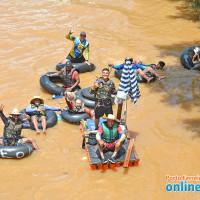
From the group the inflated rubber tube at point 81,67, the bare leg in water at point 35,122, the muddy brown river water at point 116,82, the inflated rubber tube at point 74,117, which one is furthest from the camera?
the inflated rubber tube at point 81,67

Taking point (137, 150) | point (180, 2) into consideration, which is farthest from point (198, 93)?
point (180, 2)

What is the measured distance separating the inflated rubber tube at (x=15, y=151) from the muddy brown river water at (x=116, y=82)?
18 centimetres

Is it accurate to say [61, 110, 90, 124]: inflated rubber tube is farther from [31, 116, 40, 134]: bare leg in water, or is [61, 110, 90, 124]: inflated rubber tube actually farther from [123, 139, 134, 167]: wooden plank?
[123, 139, 134, 167]: wooden plank

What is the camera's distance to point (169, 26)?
18.2 meters

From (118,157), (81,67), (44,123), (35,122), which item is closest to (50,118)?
(44,123)

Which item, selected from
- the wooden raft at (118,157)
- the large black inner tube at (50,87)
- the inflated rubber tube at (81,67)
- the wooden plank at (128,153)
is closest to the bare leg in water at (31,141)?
the wooden raft at (118,157)

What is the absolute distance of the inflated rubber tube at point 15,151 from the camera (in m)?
7.82

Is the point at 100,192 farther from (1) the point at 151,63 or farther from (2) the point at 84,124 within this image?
(1) the point at 151,63

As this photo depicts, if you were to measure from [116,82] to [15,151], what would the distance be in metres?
5.73

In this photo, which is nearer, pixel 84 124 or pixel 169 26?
pixel 84 124

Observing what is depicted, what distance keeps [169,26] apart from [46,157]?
41.8 ft

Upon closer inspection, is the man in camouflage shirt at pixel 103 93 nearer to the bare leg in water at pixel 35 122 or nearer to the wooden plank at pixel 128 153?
the wooden plank at pixel 128 153

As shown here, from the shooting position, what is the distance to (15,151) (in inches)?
309

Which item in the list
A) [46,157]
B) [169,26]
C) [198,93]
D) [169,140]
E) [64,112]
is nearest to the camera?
[46,157]
